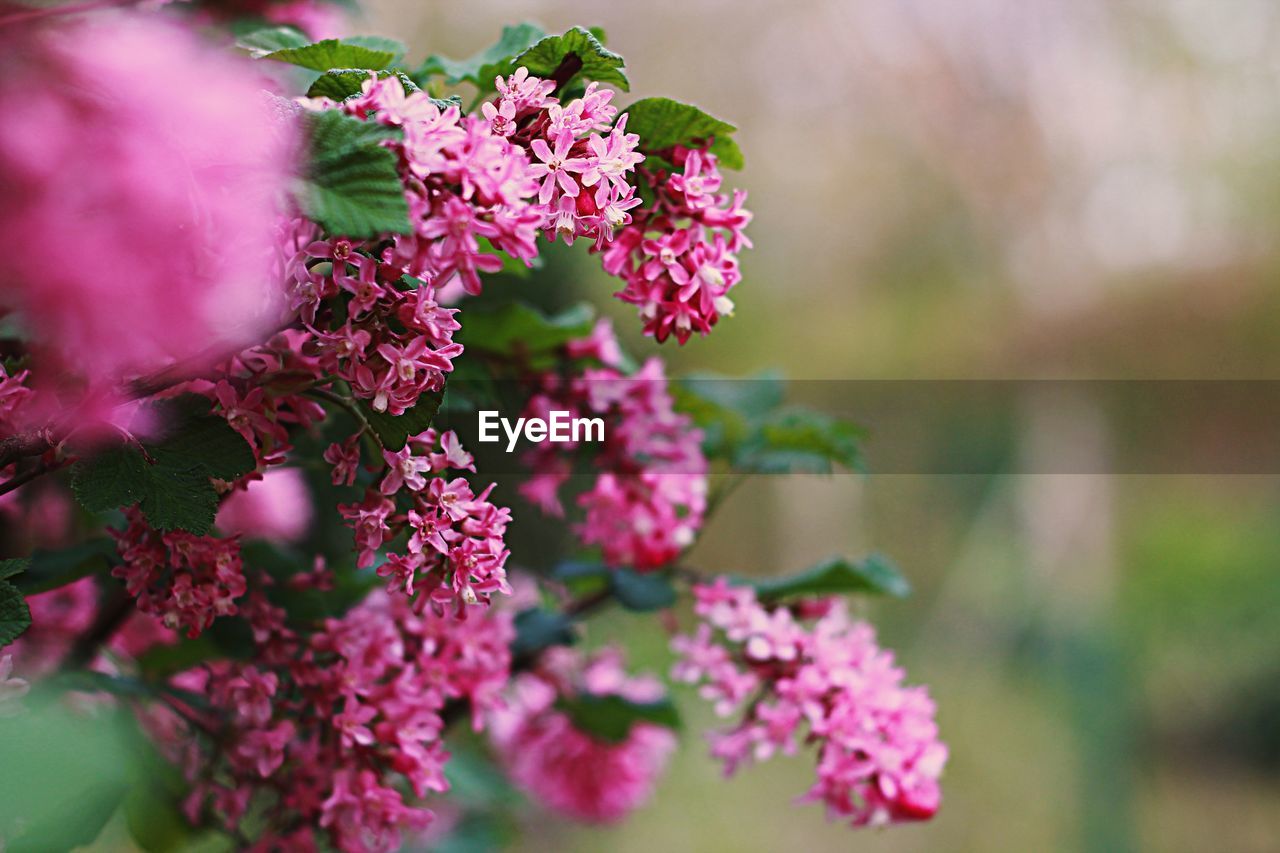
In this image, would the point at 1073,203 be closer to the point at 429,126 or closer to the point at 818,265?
the point at 818,265

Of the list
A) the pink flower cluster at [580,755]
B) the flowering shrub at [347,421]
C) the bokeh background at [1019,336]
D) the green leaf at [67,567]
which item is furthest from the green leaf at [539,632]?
the bokeh background at [1019,336]

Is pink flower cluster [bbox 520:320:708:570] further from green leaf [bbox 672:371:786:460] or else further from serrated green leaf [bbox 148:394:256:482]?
serrated green leaf [bbox 148:394:256:482]

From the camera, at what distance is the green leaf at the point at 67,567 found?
423 millimetres

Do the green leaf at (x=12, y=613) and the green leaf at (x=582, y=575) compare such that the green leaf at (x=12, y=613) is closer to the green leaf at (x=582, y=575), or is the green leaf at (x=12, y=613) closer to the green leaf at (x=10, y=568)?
the green leaf at (x=10, y=568)

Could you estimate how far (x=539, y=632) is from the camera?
585mm

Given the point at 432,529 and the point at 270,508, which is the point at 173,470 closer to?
the point at 432,529

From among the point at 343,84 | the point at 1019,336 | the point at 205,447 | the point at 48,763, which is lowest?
the point at 48,763

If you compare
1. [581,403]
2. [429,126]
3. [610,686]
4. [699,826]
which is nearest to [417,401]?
[429,126]

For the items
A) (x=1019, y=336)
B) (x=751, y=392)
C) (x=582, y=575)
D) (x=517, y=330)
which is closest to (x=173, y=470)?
(x=517, y=330)

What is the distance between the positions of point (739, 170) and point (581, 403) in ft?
0.53

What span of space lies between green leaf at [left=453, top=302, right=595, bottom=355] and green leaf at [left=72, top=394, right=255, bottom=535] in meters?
0.17

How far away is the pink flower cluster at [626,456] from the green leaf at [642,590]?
21 mm

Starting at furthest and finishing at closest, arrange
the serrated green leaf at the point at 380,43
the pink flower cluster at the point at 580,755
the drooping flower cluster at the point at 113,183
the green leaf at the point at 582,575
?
the pink flower cluster at the point at 580,755 → the green leaf at the point at 582,575 → the serrated green leaf at the point at 380,43 → the drooping flower cluster at the point at 113,183

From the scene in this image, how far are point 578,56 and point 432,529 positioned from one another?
6.4 inches
